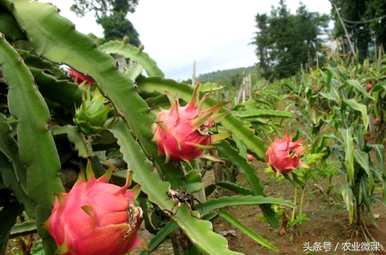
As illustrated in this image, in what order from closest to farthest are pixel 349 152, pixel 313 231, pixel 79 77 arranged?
pixel 79 77, pixel 349 152, pixel 313 231

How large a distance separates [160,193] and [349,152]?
221 cm

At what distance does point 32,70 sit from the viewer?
0.73m

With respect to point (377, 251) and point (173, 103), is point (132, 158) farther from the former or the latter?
point (377, 251)

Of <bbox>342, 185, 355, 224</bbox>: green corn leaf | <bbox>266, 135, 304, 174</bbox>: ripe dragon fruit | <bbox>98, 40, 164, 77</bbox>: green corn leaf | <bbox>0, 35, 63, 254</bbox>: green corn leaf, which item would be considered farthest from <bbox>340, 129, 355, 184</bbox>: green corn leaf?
<bbox>0, 35, 63, 254</bbox>: green corn leaf

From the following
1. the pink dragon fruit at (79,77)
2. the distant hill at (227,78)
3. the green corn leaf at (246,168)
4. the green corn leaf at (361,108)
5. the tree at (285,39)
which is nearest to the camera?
the pink dragon fruit at (79,77)

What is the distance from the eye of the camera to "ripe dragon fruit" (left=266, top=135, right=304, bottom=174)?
1025mm

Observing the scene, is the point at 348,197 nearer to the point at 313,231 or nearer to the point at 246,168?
the point at 313,231

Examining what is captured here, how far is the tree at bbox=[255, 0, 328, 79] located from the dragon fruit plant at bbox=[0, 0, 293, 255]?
96.4 ft

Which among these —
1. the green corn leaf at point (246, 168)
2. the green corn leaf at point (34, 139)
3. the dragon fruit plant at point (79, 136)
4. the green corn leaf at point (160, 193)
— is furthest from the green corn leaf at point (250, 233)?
the green corn leaf at point (34, 139)

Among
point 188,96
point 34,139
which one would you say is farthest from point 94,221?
point 188,96

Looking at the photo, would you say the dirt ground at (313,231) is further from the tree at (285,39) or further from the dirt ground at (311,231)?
the tree at (285,39)

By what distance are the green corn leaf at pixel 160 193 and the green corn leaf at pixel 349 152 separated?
2.16 meters

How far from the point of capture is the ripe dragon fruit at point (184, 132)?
657mm

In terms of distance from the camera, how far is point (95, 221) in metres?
0.47
